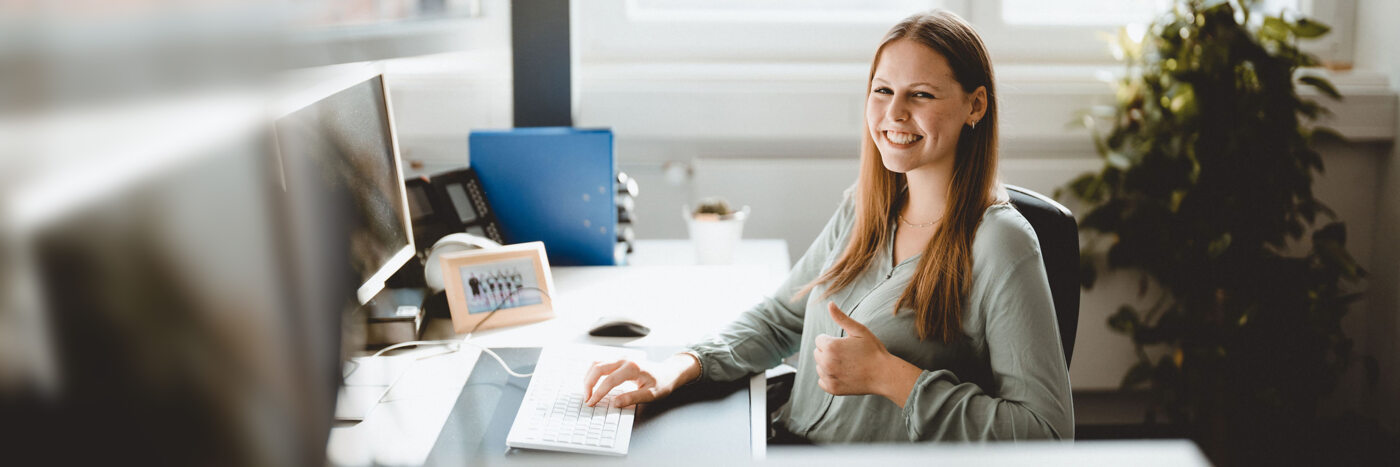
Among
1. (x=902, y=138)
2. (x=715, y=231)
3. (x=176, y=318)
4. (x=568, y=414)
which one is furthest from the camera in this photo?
(x=715, y=231)

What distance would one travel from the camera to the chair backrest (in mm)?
1297

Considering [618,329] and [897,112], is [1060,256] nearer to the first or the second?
[897,112]

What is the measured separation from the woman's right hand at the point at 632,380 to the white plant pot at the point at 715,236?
2.28ft

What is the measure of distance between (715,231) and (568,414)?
33.6 inches

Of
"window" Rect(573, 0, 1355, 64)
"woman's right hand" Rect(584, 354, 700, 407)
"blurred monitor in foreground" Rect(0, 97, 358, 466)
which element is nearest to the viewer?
"blurred monitor in foreground" Rect(0, 97, 358, 466)

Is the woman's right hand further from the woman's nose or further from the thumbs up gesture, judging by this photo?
the woman's nose

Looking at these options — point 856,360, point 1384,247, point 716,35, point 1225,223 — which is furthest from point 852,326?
point 1384,247

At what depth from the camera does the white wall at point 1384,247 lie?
7.77 feet

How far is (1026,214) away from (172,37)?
131 centimetres

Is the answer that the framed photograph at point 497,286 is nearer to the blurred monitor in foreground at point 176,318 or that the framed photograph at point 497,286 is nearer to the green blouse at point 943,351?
the green blouse at point 943,351

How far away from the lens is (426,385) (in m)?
1.22

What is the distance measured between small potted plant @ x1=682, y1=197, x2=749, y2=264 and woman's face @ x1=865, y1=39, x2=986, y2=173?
0.60 meters

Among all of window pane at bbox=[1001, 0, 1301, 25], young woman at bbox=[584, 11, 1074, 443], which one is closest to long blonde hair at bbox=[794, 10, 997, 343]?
young woman at bbox=[584, 11, 1074, 443]

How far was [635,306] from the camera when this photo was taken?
1.63 metres
